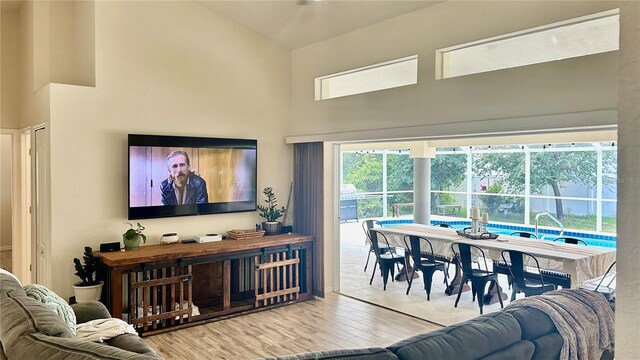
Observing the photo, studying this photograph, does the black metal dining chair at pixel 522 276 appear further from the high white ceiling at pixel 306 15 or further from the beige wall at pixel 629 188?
the beige wall at pixel 629 188

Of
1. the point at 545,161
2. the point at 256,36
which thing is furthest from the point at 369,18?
the point at 545,161

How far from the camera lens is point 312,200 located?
5875 mm

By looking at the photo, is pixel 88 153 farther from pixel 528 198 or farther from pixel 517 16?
pixel 528 198

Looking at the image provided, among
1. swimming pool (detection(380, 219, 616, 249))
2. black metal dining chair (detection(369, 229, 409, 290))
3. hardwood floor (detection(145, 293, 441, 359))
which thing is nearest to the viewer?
hardwood floor (detection(145, 293, 441, 359))

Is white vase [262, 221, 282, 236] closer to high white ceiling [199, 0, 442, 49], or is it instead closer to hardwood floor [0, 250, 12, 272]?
high white ceiling [199, 0, 442, 49]

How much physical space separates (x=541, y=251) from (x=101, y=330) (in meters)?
4.14

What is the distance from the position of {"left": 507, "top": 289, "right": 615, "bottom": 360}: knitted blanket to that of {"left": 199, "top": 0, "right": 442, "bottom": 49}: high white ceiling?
3.18 metres

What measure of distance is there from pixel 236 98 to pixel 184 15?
1.12 metres

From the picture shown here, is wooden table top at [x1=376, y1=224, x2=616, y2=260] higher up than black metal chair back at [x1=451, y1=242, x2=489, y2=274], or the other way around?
wooden table top at [x1=376, y1=224, x2=616, y2=260]

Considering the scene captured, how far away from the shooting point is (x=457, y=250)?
5.59m

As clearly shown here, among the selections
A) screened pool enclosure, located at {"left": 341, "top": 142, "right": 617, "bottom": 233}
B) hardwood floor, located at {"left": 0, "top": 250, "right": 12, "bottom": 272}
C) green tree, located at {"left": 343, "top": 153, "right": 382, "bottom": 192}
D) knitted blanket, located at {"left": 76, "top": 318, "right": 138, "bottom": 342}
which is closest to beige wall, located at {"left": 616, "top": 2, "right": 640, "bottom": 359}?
knitted blanket, located at {"left": 76, "top": 318, "right": 138, "bottom": 342}

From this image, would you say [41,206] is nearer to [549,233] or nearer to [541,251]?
[541,251]

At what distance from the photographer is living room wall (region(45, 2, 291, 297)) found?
15.0 feet

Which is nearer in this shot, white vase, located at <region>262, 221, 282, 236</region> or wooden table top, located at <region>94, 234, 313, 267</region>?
wooden table top, located at <region>94, 234, 313, 267</region>
